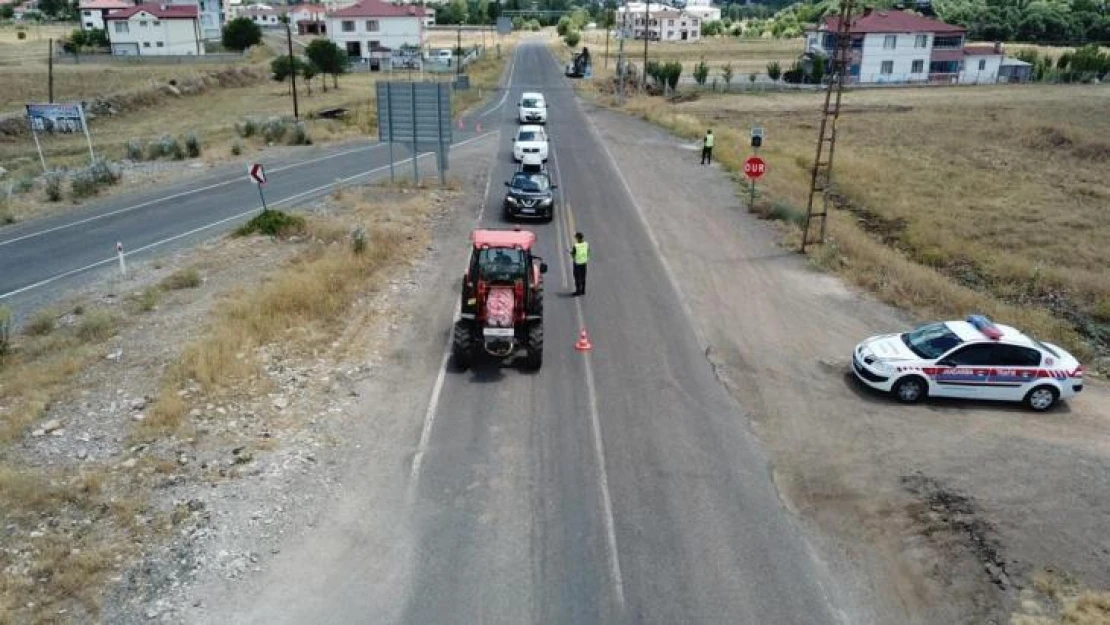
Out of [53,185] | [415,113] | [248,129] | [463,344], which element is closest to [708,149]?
[415,113]

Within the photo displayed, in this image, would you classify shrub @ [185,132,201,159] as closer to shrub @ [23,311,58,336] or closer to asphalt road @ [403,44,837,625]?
shrub @ [23,311,58,336]

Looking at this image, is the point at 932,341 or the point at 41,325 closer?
the point at 932,341

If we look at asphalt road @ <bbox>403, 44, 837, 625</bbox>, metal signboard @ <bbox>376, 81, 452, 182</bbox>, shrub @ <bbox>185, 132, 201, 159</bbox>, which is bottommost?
asphalt road @ <bbox>403, 44, 837, 625</bbox>

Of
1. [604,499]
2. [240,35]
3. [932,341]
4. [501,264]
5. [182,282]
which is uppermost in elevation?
[240,35]

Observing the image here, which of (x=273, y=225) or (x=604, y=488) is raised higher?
(x=273, y=225)

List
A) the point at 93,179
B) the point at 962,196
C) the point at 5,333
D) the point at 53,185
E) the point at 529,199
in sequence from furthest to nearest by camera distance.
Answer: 1. the point at 962,196
2. the point at 93,179
3. the point at 53,185
4. the point at 529,199
5. the point at 5,333

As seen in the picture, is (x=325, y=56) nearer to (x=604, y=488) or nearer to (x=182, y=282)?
(x=182, y=282)

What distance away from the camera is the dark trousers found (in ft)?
68.4

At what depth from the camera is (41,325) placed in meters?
18.4

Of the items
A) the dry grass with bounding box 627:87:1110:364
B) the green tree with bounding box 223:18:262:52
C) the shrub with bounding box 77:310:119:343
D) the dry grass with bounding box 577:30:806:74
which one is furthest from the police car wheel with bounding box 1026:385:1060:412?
the green tree with bounding box 223:18:262:52

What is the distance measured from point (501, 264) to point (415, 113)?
16.8m

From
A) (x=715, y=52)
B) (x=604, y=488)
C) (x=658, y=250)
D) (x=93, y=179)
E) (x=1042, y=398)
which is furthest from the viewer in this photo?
(x=715, y=52)

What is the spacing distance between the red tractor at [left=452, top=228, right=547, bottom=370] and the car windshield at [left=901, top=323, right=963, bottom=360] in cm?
771

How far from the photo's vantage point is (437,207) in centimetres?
3041
